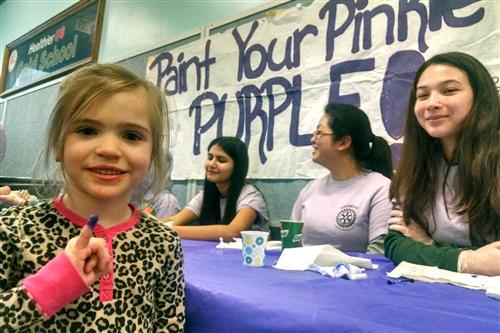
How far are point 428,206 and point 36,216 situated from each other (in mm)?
912

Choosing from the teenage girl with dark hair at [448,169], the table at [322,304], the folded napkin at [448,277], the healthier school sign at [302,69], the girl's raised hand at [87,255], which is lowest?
the table at [322,304]

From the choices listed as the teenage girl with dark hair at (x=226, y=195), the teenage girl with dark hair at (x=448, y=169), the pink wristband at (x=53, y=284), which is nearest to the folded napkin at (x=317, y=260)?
the teenage girl with dark hair at (x=448, y=169)

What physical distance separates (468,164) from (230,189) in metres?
1.21

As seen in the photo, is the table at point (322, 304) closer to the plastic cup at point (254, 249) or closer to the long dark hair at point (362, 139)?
the plastic cup at point (254, 249)

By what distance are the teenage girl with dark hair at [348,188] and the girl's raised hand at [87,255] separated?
1019 mm

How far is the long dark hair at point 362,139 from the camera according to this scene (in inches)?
68.5

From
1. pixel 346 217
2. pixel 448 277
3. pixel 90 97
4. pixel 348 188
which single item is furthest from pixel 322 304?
pixel 348 188

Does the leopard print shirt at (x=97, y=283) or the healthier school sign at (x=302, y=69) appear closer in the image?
the leopard print shirt at (x=97, y=283)

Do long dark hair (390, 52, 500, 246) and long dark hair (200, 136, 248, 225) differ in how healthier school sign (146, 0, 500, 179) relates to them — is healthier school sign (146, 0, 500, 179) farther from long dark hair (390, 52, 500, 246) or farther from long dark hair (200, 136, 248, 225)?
long dark hair (390, 52, 500, 246)

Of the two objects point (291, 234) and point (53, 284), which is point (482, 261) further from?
point (53, 284)

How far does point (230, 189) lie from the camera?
82.4 inches

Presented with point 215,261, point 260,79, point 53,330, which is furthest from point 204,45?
point 53,330

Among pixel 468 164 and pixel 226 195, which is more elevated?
pixel 468 164

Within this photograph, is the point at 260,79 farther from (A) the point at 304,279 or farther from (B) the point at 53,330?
(B) the point at 53,330
